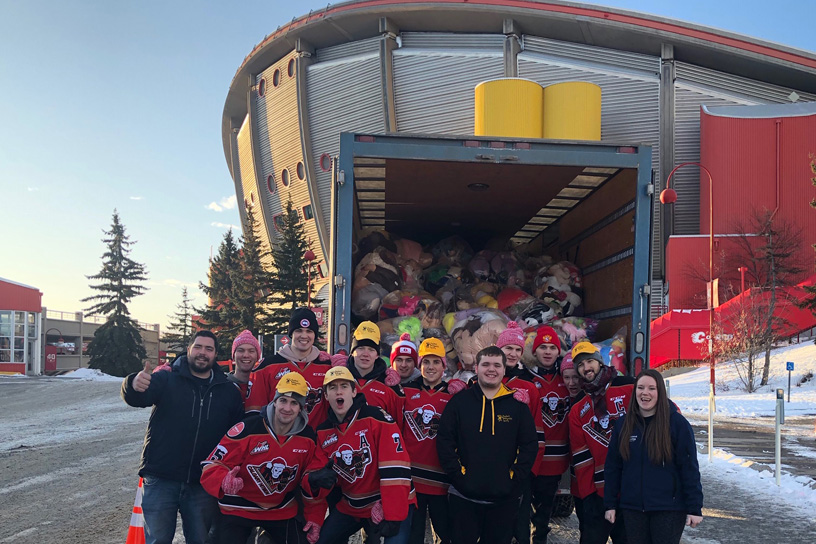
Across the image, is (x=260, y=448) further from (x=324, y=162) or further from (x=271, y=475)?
(x=324, y=162)

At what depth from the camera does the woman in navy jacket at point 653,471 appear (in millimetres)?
3578

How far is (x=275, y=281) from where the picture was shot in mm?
29281

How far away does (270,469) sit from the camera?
12.4 feet

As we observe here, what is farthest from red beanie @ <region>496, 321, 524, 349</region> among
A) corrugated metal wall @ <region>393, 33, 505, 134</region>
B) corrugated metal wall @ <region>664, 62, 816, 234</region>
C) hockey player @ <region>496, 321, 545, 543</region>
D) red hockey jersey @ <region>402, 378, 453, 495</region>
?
corrugated metal wall @ <region>664, 62, 816, 234</region>

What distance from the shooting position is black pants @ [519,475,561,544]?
4727mm

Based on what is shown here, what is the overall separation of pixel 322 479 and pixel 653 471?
1.88 metres

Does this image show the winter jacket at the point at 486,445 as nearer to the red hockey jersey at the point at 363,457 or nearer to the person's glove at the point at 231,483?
the red hockey jersey at the point at 363,457

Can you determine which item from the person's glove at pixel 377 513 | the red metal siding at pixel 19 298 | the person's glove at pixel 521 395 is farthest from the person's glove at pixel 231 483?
the red metal siding at pixel 19 298

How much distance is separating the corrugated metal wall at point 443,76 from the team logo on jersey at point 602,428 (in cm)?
2731

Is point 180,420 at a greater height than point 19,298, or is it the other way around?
point 19,298

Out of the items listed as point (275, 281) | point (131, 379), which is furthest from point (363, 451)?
point (275, 281)

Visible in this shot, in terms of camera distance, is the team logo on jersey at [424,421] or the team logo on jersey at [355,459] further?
the team logo on jersey at [424,421]

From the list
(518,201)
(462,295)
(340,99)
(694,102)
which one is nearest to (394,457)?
(462,295)

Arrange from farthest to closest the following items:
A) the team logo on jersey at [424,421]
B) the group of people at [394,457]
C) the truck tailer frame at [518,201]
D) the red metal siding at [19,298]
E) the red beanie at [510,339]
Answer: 1. the red metal siding at [19,298]
2. the truck tailer frame at [518,201]
3. the red beanie at [510,339]
4. the team logo on jersey at [424,421]
5. the group of people at [394,457]
